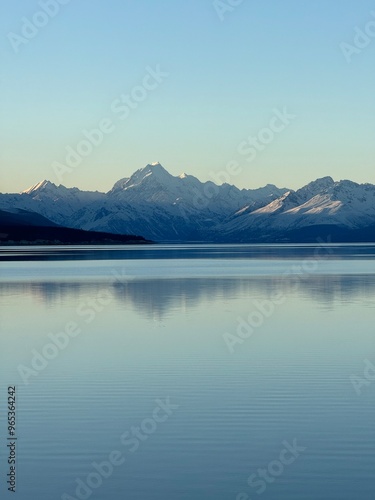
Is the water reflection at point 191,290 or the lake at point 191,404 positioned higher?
the water reflection at point 191,290

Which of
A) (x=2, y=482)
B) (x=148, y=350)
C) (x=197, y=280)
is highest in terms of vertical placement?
(x=197, y=280)

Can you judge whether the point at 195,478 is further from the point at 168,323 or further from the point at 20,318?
the point at 20,318

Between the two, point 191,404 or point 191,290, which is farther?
point 191,290

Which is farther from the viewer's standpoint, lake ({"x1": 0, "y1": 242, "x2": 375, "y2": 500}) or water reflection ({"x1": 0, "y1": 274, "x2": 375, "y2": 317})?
water reflection ({"x1": 0, "y1": 274, "x2": 375, "y2": 317})

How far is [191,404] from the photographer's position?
27656 millimetres

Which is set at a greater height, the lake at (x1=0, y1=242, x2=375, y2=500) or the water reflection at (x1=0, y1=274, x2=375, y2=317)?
the water reflection at (x1=0, y1=274, x2=375, y2=317)

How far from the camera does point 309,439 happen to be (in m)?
23.0

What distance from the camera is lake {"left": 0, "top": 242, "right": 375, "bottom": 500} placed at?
19750 mm

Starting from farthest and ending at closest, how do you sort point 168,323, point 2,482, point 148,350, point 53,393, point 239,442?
point 168,323 < point 148,350 < point 53,393 < point 239,442 < point 2,482

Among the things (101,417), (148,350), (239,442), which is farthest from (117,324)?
(239,442)

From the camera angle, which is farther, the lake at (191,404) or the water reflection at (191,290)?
the water reflection at (191,290)

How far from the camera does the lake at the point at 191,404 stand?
19.8 m

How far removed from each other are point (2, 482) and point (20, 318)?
37072 millimetres

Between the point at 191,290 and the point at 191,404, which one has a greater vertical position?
the point at 191,290
